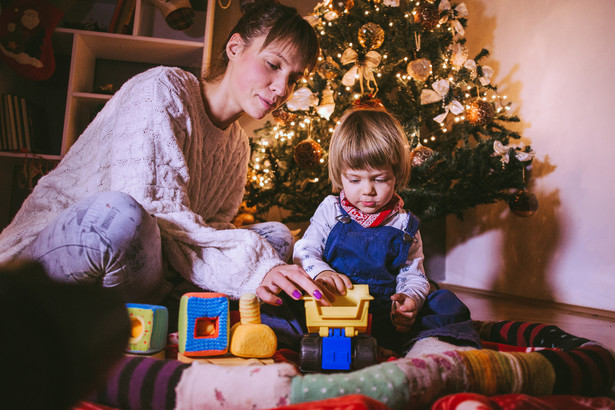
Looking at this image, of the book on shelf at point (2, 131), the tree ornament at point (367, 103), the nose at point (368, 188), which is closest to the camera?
the nose at point (368, 188)

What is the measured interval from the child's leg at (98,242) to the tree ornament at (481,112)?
1385 mm

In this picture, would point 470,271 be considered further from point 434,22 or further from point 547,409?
point 547,409

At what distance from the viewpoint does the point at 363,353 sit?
650 mm

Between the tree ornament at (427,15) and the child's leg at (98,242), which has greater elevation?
the tree ornament at (427,15)

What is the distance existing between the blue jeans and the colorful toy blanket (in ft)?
0.73

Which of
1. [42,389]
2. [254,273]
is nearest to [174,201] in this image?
Result: [254,273]

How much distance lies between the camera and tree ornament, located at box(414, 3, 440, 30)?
1.69 meters

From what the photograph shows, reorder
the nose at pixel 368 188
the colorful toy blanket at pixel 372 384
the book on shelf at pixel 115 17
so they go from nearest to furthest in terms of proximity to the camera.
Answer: the colorful toy blanket at pixel 372 384, the nose at pixel 368 188, the book on shelf at pixel 115 17

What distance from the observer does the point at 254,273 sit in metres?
0.80

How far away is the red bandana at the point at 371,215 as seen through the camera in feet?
3.46

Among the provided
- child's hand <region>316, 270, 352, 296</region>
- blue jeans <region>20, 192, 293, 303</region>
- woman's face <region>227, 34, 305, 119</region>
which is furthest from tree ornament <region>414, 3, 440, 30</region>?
blue jeans <region>20, 192, 293, 303</region>

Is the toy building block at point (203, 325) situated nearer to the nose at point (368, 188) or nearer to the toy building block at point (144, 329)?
the toy building block at point (144, 329)

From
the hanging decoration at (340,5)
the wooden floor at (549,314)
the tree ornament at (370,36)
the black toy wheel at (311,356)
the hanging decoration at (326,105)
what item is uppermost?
the hanging decoration at (340,5)

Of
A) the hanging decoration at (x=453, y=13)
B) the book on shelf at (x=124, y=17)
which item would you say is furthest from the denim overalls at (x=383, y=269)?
the book on shelf at (x=124, y=17)
